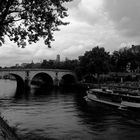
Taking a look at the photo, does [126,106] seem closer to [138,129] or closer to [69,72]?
[138,129]

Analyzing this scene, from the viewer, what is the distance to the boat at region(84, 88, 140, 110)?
135ft

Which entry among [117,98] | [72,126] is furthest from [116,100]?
[72,126]

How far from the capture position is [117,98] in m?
46.9

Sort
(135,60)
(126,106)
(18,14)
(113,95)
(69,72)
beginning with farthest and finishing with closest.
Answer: (69,72) < (135,60) < (113,95) < (126,106) < (18,14)

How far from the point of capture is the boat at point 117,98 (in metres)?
41.2

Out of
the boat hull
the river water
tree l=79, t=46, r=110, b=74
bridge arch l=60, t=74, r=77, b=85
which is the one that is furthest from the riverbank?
bridge arch l=60, t=74, r=77, b=85

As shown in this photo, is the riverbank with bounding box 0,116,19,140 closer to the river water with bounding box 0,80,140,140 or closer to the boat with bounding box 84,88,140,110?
the river water with bounding box 0,80,140,140

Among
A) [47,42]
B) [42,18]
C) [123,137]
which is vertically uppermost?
[42,18]

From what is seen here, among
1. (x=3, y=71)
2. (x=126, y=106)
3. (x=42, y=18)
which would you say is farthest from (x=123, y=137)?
(x=3, y=71)

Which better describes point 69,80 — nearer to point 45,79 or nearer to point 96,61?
point 45,79

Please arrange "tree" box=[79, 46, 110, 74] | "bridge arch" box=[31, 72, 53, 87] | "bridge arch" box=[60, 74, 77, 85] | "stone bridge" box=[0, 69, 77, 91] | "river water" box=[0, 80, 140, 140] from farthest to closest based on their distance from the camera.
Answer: "bridge arch" box=[60, 74, 77, 85], "bridge arch" box=[31, 72, 53, 87], "stone bridge" box=[0, 69, 77, 91], "tree" box=[79, 46, 110, 74], "river water" box=[0, 80, 140, 140]

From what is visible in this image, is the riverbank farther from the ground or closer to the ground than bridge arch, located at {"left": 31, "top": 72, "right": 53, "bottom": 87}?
closer to the ground

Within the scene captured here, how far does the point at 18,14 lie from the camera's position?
19.5 m

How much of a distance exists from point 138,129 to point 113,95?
21.1 meters
